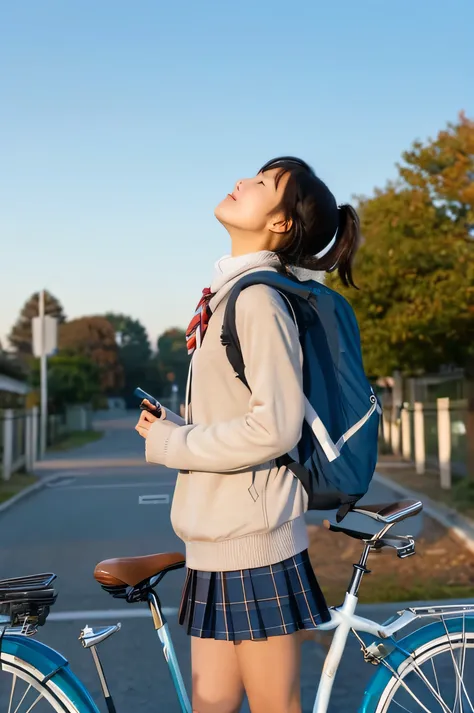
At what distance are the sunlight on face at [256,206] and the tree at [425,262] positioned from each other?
36.4 feet

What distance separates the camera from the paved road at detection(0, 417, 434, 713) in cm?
453

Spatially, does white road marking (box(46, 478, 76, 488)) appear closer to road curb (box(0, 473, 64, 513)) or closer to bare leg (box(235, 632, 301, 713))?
road curb (box(0, 473, 64, 513))

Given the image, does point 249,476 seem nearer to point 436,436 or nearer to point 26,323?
point 436,436

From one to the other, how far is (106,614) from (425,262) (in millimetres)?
11682

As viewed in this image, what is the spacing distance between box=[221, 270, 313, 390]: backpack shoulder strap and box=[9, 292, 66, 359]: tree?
417ft

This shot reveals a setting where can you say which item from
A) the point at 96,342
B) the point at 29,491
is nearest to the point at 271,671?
the point at 29,491

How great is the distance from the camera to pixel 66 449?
1299 inches

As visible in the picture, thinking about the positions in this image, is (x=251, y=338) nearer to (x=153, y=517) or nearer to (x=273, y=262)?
(x=273, y=262)

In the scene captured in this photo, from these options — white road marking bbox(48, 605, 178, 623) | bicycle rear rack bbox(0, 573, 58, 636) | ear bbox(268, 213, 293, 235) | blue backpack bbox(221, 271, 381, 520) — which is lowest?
white road marking bbox(48, 605, 178, 623)

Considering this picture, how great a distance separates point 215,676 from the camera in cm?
226

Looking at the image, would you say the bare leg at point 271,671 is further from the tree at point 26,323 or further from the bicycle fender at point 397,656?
the tree at point 26,323

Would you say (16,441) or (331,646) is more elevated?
(331,646)

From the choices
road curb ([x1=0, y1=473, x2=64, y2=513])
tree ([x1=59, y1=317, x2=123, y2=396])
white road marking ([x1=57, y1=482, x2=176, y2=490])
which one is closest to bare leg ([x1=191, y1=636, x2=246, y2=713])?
road curb ([x1=0, y1=473, x2=64, y2=513])

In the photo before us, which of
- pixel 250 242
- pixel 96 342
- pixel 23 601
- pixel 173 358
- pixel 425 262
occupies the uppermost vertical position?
pixel 96 342
